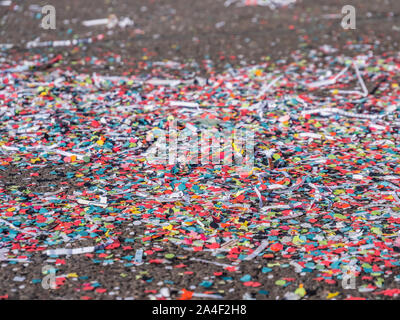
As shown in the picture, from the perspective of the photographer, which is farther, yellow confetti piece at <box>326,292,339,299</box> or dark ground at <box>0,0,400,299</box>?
dark ground at <box>0,0,400,299</box>

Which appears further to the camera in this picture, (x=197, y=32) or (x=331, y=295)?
(x=197, y=32)

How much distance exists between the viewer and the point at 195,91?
32.8 feet

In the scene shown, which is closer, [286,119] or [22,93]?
[286,119]

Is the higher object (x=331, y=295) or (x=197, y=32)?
(x=197, y=32)

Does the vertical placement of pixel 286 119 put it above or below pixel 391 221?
above

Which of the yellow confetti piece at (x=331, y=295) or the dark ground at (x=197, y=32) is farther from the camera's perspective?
the dark ground at (x=197, y=32)

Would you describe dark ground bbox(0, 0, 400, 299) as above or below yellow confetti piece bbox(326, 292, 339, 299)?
above

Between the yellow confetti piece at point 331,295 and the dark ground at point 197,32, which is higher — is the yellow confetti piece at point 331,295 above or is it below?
below

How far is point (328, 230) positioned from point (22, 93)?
5.77 m
